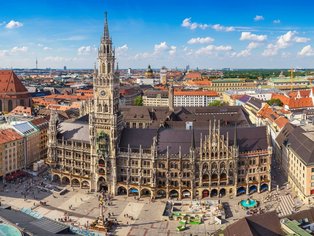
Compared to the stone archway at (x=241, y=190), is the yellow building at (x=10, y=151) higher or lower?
higher

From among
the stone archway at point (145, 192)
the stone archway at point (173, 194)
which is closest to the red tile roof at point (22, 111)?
the stone archway at point (145, 192)

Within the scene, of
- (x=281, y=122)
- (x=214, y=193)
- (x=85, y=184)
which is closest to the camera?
(x=214, y=193)

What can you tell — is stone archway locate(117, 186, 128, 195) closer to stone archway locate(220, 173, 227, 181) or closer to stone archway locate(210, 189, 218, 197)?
stone archway locate(210, 189, 218, 197)

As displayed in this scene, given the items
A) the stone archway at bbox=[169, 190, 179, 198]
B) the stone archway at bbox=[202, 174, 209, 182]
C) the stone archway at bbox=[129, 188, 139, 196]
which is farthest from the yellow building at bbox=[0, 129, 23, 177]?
the stone archway at bbox=[202, 174, 209, 182]

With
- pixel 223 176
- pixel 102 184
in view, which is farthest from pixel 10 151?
pixel 223 176

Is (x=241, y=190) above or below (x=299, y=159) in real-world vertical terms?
below

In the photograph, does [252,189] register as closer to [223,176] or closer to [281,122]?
[223,176]

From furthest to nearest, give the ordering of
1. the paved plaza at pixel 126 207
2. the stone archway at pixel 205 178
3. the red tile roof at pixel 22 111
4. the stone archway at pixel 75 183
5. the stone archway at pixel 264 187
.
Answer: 1. the red tile roof at pixel 22 111
2. the stone archway at pixel 75 183
3. the stone archway at pixel 264 187
4. the stone archway at pixel 205 178
5. the paved plaza at pixel 126 207

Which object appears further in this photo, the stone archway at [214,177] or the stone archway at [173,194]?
the stone archway at [173,194]

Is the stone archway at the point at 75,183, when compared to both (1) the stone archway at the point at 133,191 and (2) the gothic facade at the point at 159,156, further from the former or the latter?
(1) the stone archway at the point at 133,191

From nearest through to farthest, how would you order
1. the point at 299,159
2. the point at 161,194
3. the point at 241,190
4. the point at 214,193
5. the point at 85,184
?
the point at 299,159
the point at 161,194
the point at 214,193
the point at 241,190
the point at 85,184
